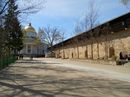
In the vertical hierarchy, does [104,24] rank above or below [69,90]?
above

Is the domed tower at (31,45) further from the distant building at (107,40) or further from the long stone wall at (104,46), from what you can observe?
the distant building at (107,40)

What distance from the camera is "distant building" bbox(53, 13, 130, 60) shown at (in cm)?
4175

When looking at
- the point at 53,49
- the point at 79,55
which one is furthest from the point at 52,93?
the point at 53,49

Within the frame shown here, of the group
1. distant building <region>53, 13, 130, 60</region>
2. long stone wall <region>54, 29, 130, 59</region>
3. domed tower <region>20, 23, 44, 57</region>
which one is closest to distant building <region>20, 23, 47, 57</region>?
domed tower <region>20, 23, 44, 57</region>

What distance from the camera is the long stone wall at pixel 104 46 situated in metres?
41.9

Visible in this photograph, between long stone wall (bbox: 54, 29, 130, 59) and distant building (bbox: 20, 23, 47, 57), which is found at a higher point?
distant building (bbox: 20, 23, 47, 57)

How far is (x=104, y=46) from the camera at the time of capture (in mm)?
50688

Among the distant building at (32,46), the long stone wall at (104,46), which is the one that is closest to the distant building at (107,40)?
the long stone wall at (104,46)

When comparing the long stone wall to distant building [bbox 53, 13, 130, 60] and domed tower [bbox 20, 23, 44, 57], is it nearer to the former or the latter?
distant building [bbox 53, 13, 130, 60]

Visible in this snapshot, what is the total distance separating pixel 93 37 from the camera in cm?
5725

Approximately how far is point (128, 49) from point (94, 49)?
16.7m

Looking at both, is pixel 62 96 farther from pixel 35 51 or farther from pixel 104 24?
pixel 35 51

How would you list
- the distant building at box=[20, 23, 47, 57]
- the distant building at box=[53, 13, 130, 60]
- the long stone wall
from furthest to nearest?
the distant building at box=[20, 23, 47, 57] → the long stone wall → the distant building at box=[53, 13, 130, 60]

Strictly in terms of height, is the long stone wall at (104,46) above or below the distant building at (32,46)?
below
